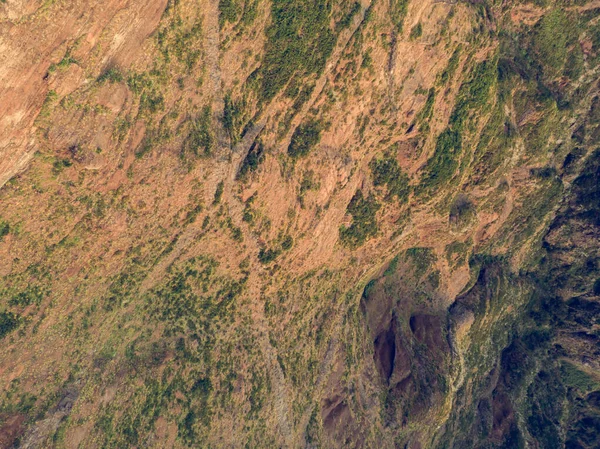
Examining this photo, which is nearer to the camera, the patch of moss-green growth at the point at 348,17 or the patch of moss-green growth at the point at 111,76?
the patch of moss-green growth at the point at 111,76

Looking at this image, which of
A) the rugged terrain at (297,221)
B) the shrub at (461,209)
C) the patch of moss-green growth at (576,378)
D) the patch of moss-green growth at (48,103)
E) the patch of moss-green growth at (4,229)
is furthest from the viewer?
the patch of moss-green growth at (576,378)

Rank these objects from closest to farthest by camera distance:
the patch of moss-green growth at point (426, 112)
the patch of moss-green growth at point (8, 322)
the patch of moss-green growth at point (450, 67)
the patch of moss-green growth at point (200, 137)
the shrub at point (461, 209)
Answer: the patch of moss-green growth at point (8, 322) → the patch of moss-green growth at point (200, 137) → the patch of moss-green growth at point (426, 112) → the patch of moss-green growth at point (450, 67) → the shrub at point (461, 209)

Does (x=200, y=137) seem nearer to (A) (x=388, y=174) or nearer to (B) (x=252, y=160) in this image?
(B) (x=252, y=160)

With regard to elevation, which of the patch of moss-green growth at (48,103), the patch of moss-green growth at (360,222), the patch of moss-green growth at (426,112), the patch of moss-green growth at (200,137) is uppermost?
the patch of moss-green growth at (48,103)

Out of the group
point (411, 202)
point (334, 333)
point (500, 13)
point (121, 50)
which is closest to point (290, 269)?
point (334, 333)

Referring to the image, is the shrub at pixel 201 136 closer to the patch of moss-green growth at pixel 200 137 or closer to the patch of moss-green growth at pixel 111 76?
the patch of moss-green growth at pixel 200 137

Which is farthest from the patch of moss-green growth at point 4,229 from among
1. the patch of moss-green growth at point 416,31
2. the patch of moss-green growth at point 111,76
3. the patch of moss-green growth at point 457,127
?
the patch of moss-green growth at point 416,31
